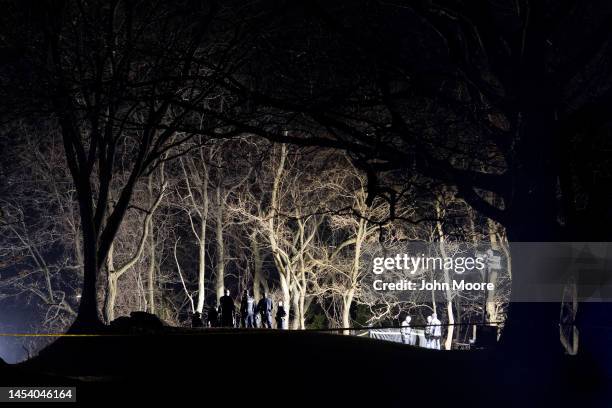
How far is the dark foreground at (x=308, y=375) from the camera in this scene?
478 inches

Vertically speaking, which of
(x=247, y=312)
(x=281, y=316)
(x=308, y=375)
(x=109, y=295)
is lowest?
(x=308, y=375)

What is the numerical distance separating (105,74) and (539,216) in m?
12.6

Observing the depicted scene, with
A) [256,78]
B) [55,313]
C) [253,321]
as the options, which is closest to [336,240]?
[55,313]

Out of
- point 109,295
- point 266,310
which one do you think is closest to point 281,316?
point 266,310

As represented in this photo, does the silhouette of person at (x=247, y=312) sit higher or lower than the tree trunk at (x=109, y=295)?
lower

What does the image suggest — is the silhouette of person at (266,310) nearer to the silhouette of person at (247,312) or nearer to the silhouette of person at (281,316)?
the silhouette of person at (247,312)

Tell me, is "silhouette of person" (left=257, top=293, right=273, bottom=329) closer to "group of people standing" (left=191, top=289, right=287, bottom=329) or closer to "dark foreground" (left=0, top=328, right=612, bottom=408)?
"group of people standing" (left=191, top=289, right=287, bottom=329)

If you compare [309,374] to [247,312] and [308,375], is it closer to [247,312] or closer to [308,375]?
[308,375]

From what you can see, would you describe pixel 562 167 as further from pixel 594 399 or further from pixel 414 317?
pixel 414 317

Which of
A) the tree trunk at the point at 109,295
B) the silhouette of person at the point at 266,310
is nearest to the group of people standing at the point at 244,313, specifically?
the silhouette of person at the point at 266,310

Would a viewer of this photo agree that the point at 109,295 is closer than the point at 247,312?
No

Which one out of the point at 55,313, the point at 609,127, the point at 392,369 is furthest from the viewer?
the point at 55,313

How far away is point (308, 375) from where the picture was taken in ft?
44.6

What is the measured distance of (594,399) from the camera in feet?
43.2
